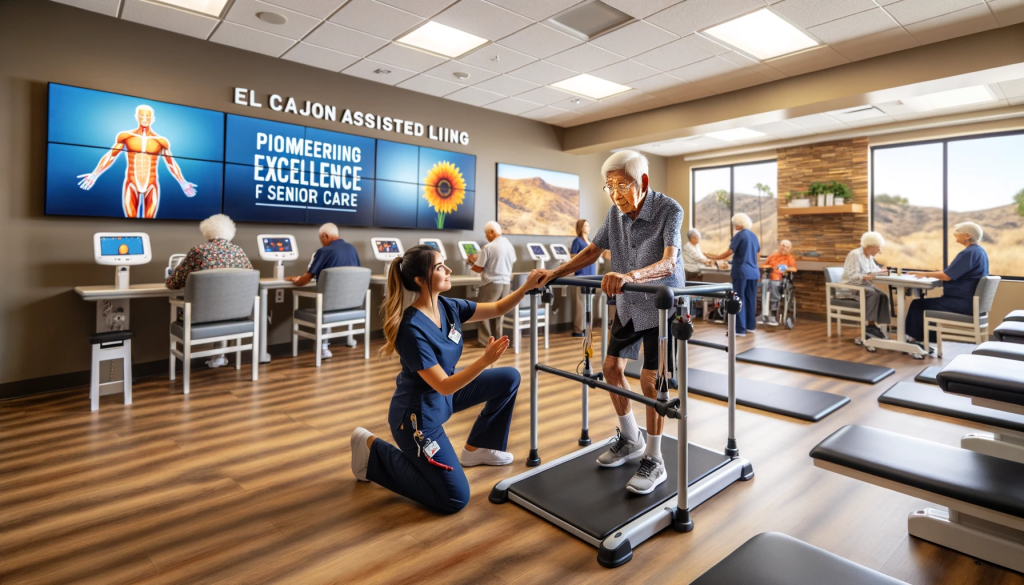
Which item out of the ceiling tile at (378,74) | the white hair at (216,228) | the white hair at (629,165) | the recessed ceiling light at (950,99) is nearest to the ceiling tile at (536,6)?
the ceiling tile at (378,74)

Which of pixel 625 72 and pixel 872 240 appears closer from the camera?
pixel 625 72

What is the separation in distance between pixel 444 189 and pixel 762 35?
12.8 feet

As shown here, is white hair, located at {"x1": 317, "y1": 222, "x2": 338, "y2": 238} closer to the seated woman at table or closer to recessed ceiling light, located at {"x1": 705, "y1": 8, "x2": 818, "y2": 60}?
recessed ceiling light, located at {"x1": 705, "y1": 8, "x2": 818, "y2": 60}

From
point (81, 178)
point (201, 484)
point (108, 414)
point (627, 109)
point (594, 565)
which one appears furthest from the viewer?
point (627, 109)

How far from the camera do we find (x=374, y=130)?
6.24 m

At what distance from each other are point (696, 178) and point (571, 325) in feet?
14.9

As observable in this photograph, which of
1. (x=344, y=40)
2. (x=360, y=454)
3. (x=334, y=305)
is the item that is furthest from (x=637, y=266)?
(x=344, y=40)

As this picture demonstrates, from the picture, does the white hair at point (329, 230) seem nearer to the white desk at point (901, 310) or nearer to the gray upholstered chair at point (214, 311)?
the gray upholstered chair at point (214, 311)

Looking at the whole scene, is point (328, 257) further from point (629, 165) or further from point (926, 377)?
point (926, 377)

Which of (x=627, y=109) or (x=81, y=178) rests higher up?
(x=627, y=109)

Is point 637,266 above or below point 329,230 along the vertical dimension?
below

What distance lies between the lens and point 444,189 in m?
6.88

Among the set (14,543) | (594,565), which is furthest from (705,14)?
(14,543)

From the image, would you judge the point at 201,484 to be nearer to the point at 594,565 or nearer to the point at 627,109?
the point at 594,565
